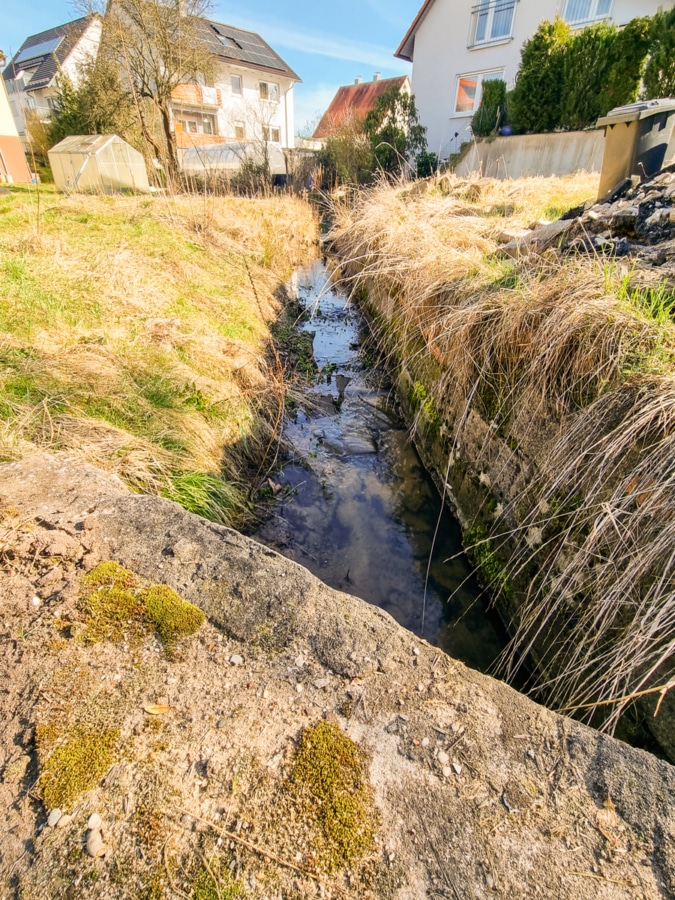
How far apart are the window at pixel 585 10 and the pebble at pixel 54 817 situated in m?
21.1

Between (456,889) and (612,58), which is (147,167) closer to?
(612,58)

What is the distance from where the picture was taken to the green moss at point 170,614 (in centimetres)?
160

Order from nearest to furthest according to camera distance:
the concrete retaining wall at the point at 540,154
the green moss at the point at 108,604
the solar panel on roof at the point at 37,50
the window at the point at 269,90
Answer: the green moss at the point at 108,604 < the concrete retaining wall at the point at 540,154 < the solar panel on roof at the point at 37,50 < the window at the point at 269,90

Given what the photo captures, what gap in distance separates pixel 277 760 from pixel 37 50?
133 feet

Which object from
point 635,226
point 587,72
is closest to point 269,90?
point 587,72

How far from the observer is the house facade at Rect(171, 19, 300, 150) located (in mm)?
26125

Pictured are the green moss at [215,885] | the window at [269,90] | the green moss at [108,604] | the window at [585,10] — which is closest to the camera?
the green moss at [215,885]

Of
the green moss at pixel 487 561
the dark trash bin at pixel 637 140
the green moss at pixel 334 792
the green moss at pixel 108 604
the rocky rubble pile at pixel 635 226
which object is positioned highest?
the dark trash bin at pixel 637 140

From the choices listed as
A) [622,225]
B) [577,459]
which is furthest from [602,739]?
[622,225]

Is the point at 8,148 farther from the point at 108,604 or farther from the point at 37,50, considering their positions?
the point at 37,50

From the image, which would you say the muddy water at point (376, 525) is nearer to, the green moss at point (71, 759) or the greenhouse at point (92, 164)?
the green moss at point (71, 759)

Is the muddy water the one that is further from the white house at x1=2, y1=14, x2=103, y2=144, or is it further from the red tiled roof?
the red tiled roof

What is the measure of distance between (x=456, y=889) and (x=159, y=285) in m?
5.91

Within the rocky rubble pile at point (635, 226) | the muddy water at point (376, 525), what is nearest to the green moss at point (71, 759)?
the muddy water at point (376, 525)
